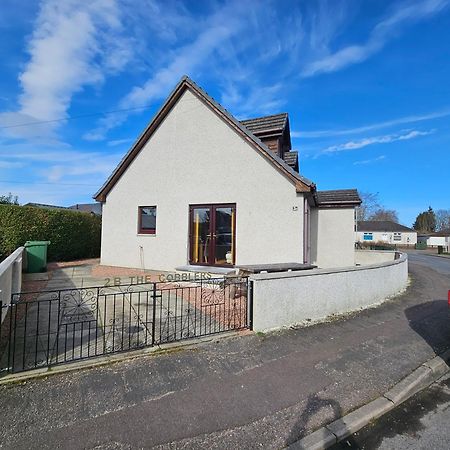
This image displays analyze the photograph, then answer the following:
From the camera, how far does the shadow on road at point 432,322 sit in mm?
5468

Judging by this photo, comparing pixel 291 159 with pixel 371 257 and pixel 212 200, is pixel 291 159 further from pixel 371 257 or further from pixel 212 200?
pixel 371 257

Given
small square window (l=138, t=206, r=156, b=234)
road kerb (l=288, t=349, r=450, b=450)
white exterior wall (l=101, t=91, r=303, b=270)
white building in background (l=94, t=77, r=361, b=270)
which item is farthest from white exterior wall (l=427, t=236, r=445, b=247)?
road kerb (l=288, t=349, r=450, b=450)

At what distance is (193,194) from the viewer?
1107cm

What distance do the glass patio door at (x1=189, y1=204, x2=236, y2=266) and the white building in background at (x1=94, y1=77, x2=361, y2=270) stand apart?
0.12 ft

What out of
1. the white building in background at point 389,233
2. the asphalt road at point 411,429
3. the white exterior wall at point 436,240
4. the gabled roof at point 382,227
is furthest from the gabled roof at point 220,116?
the white exterior wall at point 436,240

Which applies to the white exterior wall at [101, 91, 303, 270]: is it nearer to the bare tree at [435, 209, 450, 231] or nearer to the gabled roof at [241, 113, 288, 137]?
the gabled roof at [241, 113, 288, 137]

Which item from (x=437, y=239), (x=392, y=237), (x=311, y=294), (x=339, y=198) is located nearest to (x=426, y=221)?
(x=437, y=239)

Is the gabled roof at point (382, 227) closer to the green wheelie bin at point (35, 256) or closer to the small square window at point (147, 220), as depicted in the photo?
the small square window at point (147, 220)

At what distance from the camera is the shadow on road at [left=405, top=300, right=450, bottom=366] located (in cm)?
547

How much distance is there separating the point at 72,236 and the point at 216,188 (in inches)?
369

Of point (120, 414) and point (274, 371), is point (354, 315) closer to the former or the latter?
point (274, 371)

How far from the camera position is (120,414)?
298 cm

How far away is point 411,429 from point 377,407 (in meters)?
0.35

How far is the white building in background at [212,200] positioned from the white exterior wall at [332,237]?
4cm
